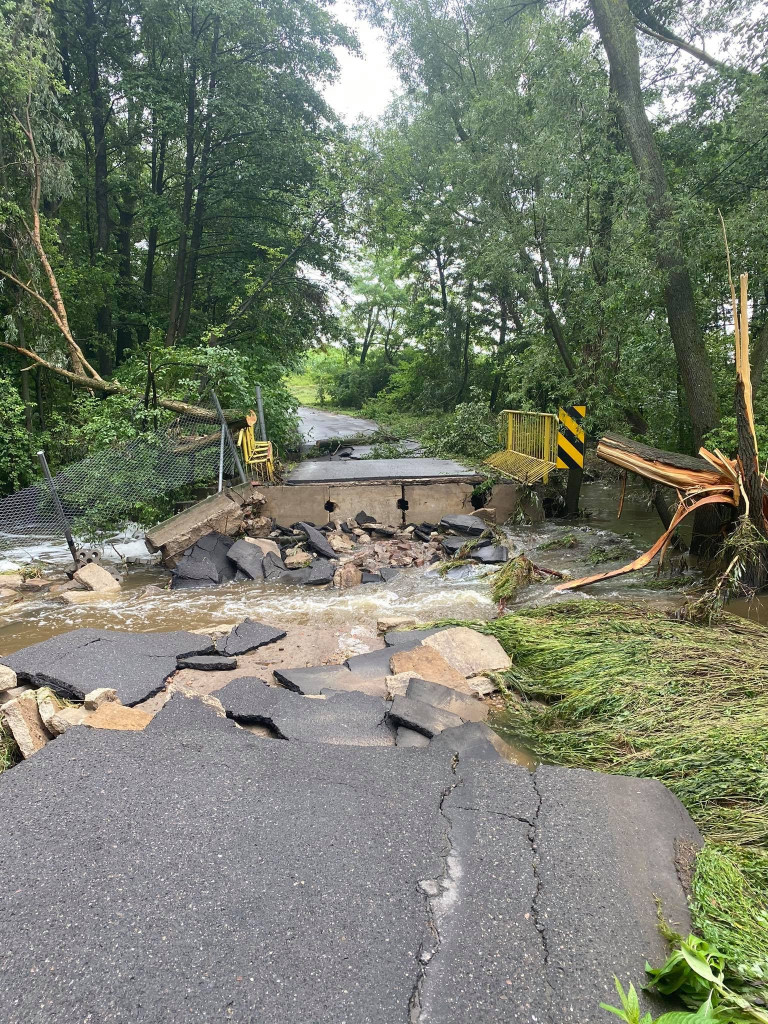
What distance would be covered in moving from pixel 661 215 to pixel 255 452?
7695 mm

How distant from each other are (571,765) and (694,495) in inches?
184

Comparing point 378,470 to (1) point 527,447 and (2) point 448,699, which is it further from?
(2) point 448,699

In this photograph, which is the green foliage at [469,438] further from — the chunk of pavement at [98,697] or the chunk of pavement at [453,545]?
the chunk of pavement at [98,697]

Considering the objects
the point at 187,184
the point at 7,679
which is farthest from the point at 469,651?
the point at 187,184

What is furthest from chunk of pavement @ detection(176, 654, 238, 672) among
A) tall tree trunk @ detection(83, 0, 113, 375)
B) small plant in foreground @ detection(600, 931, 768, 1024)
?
tall tree trunk @ detection(83, 0, 113, 375)

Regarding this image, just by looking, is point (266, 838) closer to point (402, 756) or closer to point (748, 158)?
point (402, 756)

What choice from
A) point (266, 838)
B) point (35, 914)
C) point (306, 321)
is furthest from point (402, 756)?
point (306, 321)

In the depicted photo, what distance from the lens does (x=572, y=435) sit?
9773 mm

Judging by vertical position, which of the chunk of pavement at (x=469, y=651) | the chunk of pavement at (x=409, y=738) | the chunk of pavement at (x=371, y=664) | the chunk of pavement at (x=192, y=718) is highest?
the chunk of pavement at (x=192, y=718)

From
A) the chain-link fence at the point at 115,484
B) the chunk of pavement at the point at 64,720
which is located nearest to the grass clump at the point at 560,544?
the chain-link fence at the point at 115,484

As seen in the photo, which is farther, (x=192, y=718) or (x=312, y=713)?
(x=312, y=713)

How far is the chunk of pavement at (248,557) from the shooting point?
864 centimetres

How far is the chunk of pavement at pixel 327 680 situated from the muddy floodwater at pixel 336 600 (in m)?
1.52

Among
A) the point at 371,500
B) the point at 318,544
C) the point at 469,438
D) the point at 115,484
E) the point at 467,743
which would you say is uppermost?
the point at 469,438
